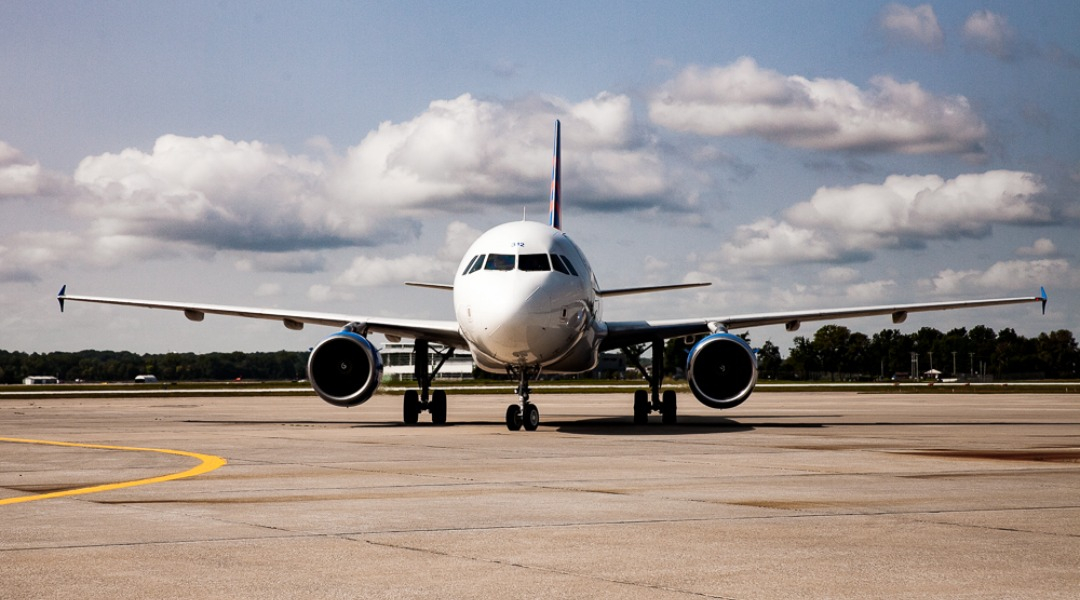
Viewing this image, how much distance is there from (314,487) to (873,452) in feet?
27.1

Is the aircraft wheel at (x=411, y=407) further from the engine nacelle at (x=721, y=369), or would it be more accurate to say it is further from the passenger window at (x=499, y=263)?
Answer: the engine nacelle at (x=721, y=369)

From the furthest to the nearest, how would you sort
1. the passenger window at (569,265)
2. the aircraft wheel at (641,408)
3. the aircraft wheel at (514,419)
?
the aircraft wheel at (641,408) → the aircraft wheel at (514,419) → the passenger window at (569,265)

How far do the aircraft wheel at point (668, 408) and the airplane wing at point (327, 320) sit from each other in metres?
4.44

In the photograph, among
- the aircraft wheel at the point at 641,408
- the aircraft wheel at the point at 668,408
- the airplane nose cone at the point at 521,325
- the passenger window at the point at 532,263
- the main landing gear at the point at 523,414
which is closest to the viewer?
the airplane nose cone at the point at 521,325

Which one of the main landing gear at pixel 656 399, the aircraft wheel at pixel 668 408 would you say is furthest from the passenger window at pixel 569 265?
the aircraft wheel at pixel 668 408

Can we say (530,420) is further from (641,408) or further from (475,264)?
(641,408)

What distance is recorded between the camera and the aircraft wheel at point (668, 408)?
25891 mm

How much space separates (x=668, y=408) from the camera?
26.0 metres

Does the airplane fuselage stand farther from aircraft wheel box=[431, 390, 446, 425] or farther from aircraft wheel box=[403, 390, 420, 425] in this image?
aircraft wheel box=[403, 390, 420, 425]

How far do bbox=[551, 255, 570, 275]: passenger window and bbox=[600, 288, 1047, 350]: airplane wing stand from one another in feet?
14.6

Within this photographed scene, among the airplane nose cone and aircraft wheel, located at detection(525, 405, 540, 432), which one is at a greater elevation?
the airplane nose cone

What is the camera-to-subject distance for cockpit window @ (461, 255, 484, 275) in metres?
22.5

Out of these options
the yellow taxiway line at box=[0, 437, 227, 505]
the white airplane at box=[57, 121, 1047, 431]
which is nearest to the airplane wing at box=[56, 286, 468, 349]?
the white airplane at box=[57, 121, 1047, 431]

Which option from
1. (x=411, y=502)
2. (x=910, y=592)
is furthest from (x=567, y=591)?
(x=411, y=502)
